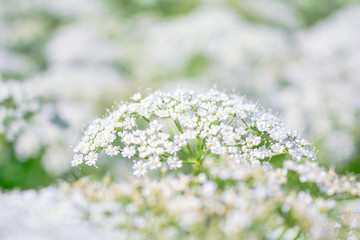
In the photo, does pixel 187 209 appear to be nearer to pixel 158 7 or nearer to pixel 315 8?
pixel 158 7

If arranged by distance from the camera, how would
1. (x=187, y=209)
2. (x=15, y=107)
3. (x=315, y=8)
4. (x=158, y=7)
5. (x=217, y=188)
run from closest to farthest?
(x=187, y=209) < (x=217, y=188) < (x=15, y=107) < (x=158, y=7) < (x=315, y=8)

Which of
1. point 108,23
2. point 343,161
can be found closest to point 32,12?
point 108,23

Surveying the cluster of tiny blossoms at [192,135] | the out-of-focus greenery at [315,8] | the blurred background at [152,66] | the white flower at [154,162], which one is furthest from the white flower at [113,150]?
the out-of-focus greenery at [315,8]

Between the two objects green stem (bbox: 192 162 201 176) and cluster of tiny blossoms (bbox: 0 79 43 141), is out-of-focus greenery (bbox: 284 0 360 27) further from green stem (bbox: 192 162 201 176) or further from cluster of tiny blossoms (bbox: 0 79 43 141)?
green stem (bbox: 192 162 201 176)

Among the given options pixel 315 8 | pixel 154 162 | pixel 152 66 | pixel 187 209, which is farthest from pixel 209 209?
pixel 315 8

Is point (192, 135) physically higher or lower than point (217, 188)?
higher

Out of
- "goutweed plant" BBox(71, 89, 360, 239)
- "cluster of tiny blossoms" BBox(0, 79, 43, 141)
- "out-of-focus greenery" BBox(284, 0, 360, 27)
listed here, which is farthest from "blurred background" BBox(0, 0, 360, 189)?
"goutweed plant" BBox(71, 89, 360, 239)

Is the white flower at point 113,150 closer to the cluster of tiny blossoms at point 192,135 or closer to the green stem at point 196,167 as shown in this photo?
the cluster of tiny blossoms at point 192,135
